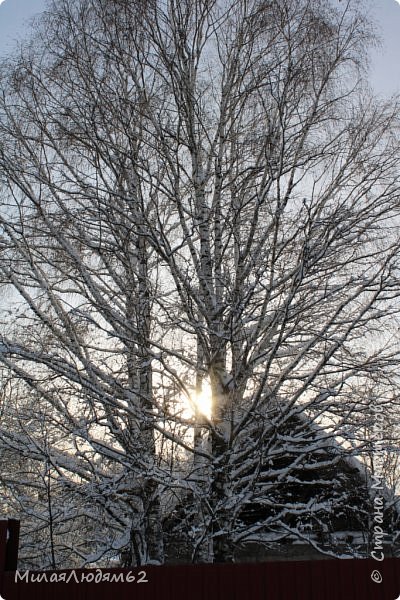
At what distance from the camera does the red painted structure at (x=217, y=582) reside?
166 inches

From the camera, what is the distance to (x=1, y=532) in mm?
4328

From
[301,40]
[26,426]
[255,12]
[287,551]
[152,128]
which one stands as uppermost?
[255,12]

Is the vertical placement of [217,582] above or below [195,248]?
below

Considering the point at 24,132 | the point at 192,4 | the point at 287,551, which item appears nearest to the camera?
the point at 192,4

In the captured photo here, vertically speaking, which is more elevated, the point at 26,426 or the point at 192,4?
the point at 192,4

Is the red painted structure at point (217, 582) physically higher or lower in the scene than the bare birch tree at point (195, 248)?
lower

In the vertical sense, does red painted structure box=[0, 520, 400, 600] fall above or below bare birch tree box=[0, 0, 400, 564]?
below

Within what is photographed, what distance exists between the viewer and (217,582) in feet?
14.3

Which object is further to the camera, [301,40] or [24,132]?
[24,132]

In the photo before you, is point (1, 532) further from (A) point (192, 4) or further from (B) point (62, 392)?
(A) point (192, 4)

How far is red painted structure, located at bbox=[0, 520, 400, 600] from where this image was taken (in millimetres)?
4223

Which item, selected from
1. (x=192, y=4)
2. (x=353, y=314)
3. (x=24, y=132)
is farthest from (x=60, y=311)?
(x=192, y=4)

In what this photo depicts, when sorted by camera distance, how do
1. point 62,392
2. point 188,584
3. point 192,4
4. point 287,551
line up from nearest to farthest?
1. point 188,584
2. point 62,392
3. point 192,4
4. point 287,551

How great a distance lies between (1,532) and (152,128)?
14.3 feet
